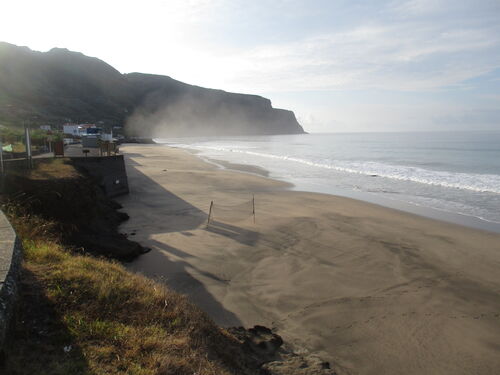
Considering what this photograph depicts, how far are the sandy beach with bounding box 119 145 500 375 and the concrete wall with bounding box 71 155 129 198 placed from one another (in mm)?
2785

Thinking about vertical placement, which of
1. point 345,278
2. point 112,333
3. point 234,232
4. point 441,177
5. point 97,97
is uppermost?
point 97,97

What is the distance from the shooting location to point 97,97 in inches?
5241

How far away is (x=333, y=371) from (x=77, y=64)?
566ft

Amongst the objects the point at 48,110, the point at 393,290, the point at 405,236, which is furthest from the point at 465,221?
the point at 48,110

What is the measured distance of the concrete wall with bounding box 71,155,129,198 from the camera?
54.6ft

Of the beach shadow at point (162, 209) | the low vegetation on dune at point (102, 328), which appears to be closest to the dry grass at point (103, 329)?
the low vegetation on dune at point (102, 328)

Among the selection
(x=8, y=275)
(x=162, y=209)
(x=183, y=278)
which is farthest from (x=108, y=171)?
(x=8, y=275)

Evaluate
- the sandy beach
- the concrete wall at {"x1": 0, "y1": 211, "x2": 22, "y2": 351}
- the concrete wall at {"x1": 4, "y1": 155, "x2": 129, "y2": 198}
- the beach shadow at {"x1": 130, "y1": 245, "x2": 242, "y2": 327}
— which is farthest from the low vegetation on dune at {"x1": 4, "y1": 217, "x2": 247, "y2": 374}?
A: the concrete wall at {"x1": 4, "y1": 155, "x2": 129, "y2": 198}

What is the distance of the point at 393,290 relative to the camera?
7.83 m

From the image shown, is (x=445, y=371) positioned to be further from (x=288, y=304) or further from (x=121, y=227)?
(x=121, y=227)

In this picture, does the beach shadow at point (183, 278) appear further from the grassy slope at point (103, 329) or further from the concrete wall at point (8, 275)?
the concrete wall at point (8, 275)

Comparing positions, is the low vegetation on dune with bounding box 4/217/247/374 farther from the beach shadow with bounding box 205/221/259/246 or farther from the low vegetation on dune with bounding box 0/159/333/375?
the beach shadow with bounding box 205/221/259/246

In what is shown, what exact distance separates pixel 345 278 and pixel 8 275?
6997 millimetres

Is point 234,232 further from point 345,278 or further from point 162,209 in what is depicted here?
point 162,209
